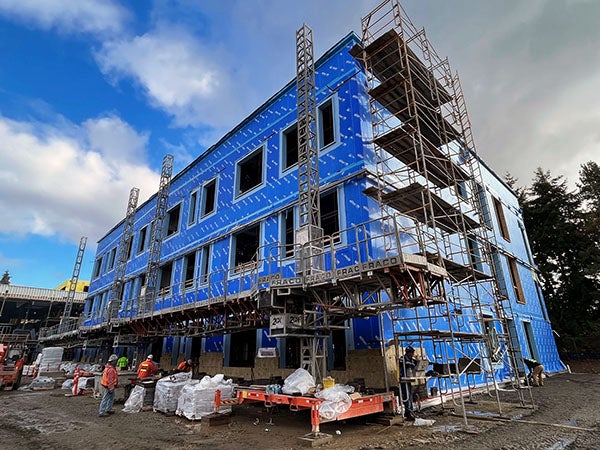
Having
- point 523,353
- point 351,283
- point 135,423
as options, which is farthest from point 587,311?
point 135,423

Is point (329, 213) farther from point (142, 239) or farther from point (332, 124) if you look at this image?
point (142, 239)

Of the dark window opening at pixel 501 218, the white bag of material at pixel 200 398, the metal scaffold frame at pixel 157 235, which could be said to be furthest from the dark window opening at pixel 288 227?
the dark window opening at pixel 501 218

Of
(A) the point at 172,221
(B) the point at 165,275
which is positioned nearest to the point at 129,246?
(A) the point at 172,221

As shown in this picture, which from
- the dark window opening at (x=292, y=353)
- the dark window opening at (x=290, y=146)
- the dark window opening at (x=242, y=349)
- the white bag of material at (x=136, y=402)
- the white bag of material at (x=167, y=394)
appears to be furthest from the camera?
the dark window opening at (x=290, y=146)

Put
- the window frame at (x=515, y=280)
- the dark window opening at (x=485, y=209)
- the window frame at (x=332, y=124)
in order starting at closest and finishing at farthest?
the window frame at (x=332, y=124) < the dark window opening at (x=485, y=209) < the window frame at (x=515, y=280)

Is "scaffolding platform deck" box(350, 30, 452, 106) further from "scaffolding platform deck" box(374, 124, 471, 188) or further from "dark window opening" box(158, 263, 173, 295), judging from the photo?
"dark window opening" box(158, 263, 173, 295)

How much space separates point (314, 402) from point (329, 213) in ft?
26.0

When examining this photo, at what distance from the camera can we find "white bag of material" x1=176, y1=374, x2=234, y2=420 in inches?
378

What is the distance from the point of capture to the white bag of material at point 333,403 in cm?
721

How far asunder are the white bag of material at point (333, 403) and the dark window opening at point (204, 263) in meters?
12.2

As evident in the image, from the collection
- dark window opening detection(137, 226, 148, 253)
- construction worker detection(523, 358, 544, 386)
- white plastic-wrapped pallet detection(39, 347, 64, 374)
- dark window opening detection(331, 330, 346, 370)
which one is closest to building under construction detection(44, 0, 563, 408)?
dark window opening detection(331, 330, 346, 370)

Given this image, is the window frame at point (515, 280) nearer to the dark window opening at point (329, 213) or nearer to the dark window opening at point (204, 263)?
the dark window opening at point (329, 213)

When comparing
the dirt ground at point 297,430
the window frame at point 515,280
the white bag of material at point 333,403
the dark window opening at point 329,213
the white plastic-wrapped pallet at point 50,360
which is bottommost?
the dirt ground at point 297,430

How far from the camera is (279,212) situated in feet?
48.8
